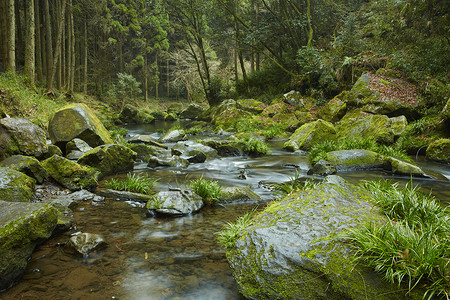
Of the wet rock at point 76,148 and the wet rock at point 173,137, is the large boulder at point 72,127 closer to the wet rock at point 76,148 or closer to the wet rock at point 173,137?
the wet rock at point 76,148

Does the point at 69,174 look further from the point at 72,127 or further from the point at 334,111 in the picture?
the point at 334,111

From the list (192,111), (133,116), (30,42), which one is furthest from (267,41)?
(30,42)

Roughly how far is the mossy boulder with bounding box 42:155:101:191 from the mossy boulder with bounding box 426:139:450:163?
36.0 feet

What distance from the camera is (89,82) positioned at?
3052cm

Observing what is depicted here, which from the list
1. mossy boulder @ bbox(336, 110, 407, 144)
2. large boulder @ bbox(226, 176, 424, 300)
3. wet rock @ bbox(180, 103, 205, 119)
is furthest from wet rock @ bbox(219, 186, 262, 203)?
wet rock @ bbox(180, 103, 205, 119)

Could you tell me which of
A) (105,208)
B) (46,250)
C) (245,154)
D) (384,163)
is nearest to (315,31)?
(245,154)

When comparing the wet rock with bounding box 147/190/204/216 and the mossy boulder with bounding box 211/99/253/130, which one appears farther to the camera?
the mossy boulder with bounding box 211/99/253/130

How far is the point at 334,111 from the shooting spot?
50.8 ft

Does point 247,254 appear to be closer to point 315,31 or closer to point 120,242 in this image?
point 120,242

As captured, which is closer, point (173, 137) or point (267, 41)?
point (173, 137)

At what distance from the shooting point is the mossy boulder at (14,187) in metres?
4.36

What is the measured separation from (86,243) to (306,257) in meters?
2.95

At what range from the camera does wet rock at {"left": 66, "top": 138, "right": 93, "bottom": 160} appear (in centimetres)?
848

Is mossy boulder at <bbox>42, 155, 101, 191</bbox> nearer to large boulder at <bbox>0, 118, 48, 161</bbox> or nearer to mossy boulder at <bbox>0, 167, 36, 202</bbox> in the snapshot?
large boulder at <bbox>0, 118, 48, 161</bbox>
